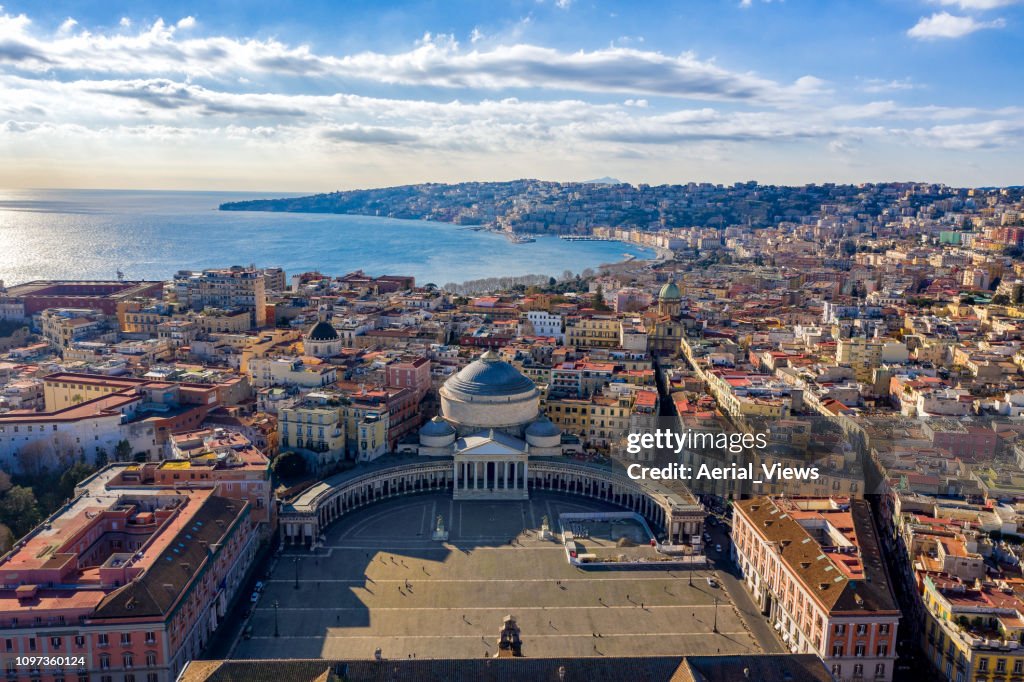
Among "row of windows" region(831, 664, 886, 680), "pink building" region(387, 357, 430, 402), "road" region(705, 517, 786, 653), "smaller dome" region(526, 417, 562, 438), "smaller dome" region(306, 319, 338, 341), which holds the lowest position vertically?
"road" region(705, 517, 786, 653)

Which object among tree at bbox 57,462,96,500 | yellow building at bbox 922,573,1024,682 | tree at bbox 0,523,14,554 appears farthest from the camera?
tree at bbox 57,462,96,500

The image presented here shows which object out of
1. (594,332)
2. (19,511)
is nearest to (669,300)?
(594,332)

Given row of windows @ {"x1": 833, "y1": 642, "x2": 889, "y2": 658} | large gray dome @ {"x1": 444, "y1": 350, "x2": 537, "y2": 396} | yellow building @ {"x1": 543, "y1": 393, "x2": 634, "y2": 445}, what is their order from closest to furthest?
row of windows @ {"x1": 833, "y1": 642, "x2": 889, "y2": 658}
large gray dome @ {"x1": 444, "y1": 350, "x2": 537, "y2": 396}
yellow building @ {"x1": 543, "y1": 393, "x2": 634, "y2": 445}

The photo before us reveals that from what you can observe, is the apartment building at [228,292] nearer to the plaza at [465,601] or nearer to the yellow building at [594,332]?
the yellow building at [594,332]

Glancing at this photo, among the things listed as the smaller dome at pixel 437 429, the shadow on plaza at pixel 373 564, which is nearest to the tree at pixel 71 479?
the shadow on plaza at pixel 373 564

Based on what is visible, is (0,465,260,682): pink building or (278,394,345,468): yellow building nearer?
(0,465,260,682): pink building

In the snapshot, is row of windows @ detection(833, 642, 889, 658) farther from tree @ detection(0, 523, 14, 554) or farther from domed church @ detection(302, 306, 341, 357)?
domed church @ detection(302, 306, 341, 357)

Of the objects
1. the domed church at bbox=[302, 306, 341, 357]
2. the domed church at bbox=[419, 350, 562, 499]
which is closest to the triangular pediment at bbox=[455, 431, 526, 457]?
the domed church at bbox=[419, 350, 562, 499]
